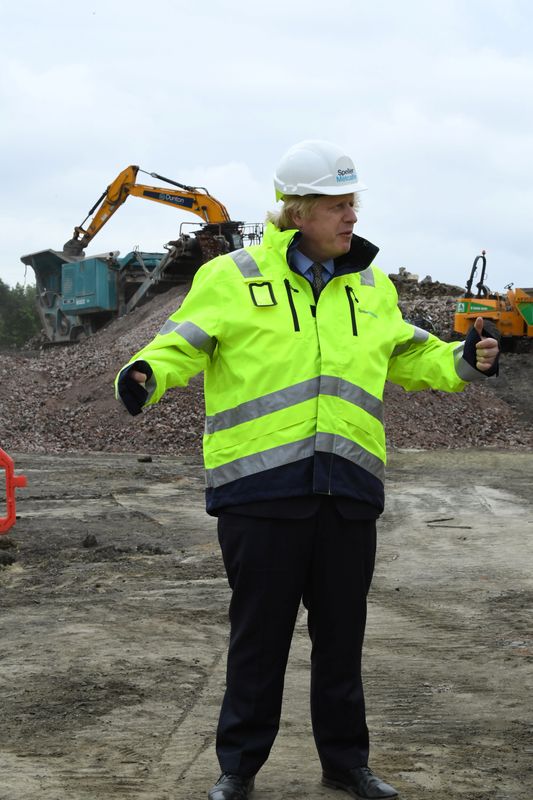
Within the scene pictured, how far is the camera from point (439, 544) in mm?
10516

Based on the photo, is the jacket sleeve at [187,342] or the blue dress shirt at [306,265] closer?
the jacket sleeve at [187,342]

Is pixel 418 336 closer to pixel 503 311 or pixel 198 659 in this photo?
pixel 198 659

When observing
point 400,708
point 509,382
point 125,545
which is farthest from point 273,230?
point 509,382

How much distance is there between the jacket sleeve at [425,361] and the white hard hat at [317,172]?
44cm

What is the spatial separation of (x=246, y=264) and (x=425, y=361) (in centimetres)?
75

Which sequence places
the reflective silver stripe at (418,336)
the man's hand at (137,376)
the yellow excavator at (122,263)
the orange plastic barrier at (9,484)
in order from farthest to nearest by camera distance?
the yellow excavator at (122,263) < the orange plastic barrier at (9,484) < the reflective silver stripe at (418,336) < the man's hand at (137,376)

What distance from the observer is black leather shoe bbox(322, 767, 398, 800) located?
3664 mm

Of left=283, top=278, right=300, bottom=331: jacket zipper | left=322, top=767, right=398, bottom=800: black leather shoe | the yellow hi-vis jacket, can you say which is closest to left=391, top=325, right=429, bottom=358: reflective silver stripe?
the yellow hi-vis jacket

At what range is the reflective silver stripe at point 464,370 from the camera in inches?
153

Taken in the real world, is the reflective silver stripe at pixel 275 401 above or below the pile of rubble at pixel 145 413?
above

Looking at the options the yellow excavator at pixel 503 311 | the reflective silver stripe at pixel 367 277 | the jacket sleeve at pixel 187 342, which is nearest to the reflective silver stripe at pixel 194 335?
the jacket sleeve at pixel 187 342

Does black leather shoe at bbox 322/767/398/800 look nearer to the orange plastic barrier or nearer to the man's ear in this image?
the man's ear

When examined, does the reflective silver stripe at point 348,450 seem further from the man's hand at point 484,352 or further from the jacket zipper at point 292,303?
the man's hand at point 484,352

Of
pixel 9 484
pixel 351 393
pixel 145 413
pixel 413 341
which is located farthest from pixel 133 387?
pixel 145 413
